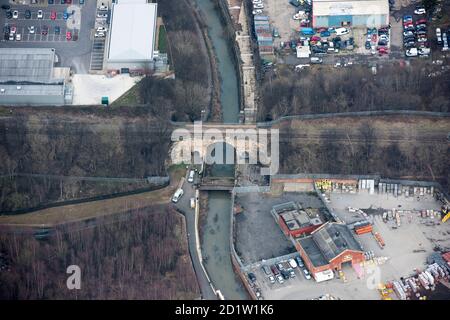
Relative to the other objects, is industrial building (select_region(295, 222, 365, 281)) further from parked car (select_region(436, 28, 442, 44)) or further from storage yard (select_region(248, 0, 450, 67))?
parked car (select_region(436, 28, 442, 44))

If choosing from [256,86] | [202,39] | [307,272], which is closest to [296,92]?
[256,86]

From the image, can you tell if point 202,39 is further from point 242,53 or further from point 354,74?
point 354,74

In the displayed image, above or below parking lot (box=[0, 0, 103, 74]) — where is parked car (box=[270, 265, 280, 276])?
below

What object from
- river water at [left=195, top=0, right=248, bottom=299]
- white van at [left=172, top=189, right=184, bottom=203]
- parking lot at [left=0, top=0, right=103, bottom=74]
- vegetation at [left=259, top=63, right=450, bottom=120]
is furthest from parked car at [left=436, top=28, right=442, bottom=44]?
parking lot at [left=0, top=0, right=103, bottom=74]

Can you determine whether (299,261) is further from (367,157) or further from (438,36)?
(438,36)

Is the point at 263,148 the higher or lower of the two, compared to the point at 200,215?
higher

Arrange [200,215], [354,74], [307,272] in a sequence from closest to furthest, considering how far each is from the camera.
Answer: [307,272]
[200,215]
[354,74]
